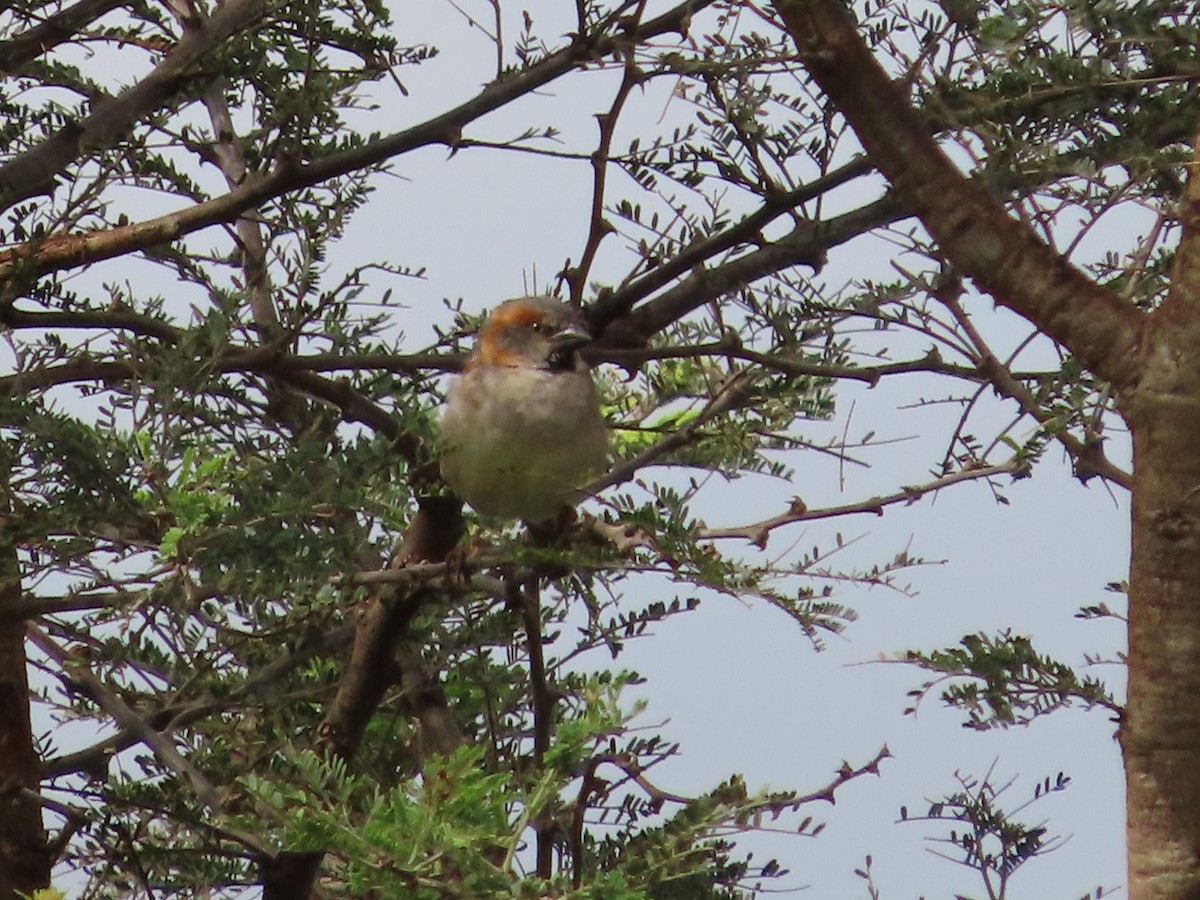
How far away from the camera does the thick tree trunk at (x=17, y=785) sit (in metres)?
3.87

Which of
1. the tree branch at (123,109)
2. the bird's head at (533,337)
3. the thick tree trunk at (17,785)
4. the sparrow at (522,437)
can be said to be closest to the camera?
the tree branch at (123,109)

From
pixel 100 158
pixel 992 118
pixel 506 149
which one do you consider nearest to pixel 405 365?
pixel 506 149

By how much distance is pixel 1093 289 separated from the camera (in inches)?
106

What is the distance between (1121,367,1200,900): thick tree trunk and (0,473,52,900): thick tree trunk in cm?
249

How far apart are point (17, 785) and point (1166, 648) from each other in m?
2.65

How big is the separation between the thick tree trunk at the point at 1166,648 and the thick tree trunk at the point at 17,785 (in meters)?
2.49

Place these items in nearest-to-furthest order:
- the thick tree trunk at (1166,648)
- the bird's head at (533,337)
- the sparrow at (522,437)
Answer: the thick tree trunk at (1166,648)
the sparrow at (522,437)
the bird's head at (533,337)

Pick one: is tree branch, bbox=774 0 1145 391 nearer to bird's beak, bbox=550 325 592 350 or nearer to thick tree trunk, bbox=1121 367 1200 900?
thick tree trunk, bbox=1121 367 1200 900

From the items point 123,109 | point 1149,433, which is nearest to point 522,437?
point 123,109

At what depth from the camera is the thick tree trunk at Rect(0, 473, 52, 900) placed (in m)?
3.87

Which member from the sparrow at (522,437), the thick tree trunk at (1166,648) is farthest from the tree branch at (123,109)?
the thick tree trunk at (1166,648)

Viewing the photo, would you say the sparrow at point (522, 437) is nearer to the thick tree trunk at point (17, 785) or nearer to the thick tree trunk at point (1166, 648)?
the thick tree trunk at point (17, 785)

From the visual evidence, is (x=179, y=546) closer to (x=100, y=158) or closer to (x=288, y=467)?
(x=288, y=467)

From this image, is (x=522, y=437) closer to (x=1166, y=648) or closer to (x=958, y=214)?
(x=958, y=214)
